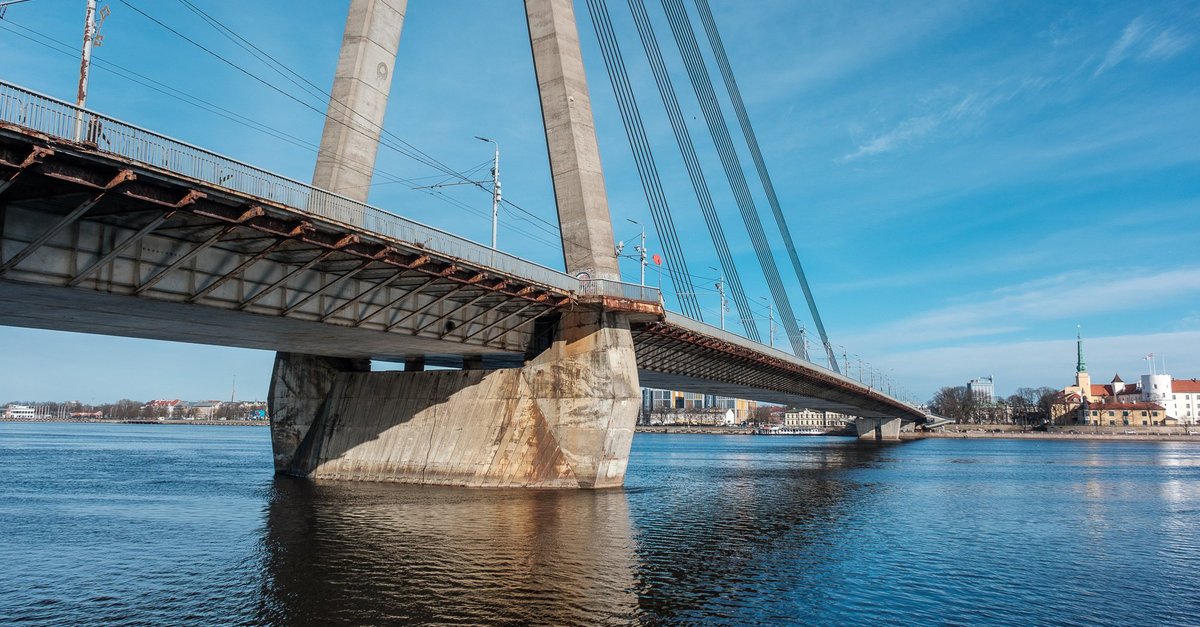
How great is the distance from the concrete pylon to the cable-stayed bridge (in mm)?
106

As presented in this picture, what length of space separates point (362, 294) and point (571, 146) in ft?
50.3

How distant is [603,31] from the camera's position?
48625 millimetres

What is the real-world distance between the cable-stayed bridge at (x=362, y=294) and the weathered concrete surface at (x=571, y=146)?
93 millimetres

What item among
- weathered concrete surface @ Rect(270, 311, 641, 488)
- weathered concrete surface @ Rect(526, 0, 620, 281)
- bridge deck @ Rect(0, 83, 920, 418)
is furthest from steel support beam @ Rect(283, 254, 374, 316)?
weathered concrete surface @ Rect(526, 0, 620, 281)

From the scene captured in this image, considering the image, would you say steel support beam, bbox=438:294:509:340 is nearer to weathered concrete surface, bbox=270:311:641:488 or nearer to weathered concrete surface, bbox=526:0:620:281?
weathered concrete surface, bbox=270:311:641:488

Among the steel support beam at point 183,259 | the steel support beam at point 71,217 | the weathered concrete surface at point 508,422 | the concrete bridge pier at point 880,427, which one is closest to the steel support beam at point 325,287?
the steel support beam at point 183,259

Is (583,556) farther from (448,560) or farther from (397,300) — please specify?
(397,300)

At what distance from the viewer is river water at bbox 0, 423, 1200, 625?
1694 cm

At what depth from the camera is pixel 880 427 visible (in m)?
161

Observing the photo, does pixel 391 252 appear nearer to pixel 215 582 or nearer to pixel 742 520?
pixel 215 582

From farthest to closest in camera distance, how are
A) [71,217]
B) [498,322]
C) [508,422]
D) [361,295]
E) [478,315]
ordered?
[508,422]
[498,322]
[478,315]
[361,295]
[71,217]

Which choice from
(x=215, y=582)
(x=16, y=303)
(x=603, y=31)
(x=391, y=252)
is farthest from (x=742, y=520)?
(x=603, y=31)

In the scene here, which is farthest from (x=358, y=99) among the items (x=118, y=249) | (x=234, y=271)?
(x=118, y=249)

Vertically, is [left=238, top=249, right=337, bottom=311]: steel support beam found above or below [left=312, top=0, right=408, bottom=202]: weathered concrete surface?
below
